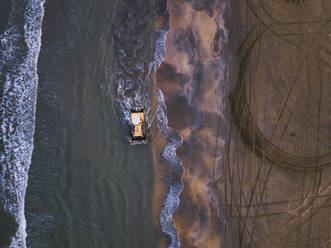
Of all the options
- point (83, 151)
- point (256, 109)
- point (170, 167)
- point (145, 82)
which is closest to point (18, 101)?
point (83, 151)

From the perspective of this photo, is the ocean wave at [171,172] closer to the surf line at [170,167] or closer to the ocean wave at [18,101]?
the surf line at [170,167]

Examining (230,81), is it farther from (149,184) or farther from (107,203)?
(107,203)

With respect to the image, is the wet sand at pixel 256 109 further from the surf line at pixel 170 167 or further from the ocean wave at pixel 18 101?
the ocean wave at pixel 18 101

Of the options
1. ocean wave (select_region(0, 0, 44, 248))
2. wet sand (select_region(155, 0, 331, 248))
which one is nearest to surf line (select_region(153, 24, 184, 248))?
wet sand (select_region(155, 0, 331, 248))

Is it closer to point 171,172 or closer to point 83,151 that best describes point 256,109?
point 171,172

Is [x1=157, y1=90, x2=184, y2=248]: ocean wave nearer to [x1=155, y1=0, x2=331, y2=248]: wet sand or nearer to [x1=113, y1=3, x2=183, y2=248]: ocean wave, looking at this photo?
[x1=113, y1=3, x2=183, y2=248]: ocean wave

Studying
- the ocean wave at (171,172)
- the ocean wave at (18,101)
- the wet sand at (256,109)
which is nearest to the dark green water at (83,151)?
the ocean wave at (18,101)

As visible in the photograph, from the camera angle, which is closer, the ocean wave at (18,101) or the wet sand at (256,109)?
the ocean wave at (18,101)

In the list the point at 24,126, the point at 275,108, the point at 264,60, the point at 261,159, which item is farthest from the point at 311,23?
the point at 24,126
